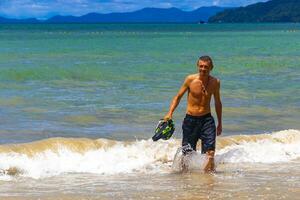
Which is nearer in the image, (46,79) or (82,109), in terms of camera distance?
(82,109)

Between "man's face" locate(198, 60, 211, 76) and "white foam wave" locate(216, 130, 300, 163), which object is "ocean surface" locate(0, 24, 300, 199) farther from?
"man's face" locate(198, 60, 211, 76)

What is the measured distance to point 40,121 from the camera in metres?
12.6

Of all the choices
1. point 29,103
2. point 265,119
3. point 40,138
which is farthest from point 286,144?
point 29,103

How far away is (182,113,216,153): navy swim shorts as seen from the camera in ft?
26.4

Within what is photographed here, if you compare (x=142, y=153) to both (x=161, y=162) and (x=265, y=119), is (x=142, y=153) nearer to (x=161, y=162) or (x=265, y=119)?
(x=161, y=162)

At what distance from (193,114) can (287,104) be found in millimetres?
7830

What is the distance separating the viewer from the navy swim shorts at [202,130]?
8.05 meters

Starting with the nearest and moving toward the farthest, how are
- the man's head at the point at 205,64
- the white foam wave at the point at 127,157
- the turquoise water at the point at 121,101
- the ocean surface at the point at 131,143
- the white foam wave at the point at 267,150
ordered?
1. the ocean surface at the point at 131,143
2. the man's head at the point at 205,64
3. the white foam wave at the point at 127,157
4. the white foam wave at the point at 267,150
5. the turquoise water at the point at 121,101

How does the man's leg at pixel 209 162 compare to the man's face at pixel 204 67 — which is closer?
the man's face at pixel 204 67

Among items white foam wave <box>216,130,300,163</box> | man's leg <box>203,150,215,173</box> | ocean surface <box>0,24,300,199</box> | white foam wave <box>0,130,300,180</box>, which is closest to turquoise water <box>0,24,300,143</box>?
ocean surface <box>0,24,300,199</box>

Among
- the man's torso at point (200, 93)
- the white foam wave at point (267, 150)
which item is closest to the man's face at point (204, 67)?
the man's torso at point (200, 93)

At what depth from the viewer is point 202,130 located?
812 cm

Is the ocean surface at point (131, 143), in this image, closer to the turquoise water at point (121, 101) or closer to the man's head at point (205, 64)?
the turquoise water at point (121, 101)

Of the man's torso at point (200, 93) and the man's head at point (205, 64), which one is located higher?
the man's head at point (205, 64)
